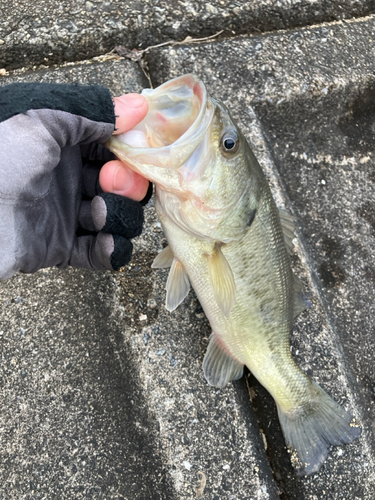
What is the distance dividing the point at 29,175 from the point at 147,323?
3.49ft

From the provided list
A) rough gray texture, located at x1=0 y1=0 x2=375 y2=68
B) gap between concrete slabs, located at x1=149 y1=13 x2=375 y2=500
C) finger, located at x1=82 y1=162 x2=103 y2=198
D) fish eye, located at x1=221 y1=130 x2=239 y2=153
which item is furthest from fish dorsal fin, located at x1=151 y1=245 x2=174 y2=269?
rough gray texture, located at x1=0 y1=0 x2=375 y2=68

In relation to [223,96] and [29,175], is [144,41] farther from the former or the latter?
[29,175]

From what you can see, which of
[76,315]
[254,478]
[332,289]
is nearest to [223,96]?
[332,289]

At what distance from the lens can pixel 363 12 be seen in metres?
3.38

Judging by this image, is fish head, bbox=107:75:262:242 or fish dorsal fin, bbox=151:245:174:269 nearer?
fish head, bbox=107:75:262:242

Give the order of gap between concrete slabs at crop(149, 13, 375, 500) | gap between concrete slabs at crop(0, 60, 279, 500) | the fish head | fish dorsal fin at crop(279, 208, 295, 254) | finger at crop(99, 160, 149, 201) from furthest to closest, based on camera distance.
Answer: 1. gap between concrete slabs at crop(149, 13, 375, 500)
2. fish dorsal fin at crop(279, 208, 295, 254)
3. gap between concrete slabs at crop(0, 60, 279, 500)
4. finger at crop(99, 160, 149, 201)
5. the fish head

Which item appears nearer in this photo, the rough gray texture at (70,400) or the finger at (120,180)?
the finger at (120,180)

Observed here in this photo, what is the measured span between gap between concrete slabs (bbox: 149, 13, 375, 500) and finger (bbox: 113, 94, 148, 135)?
1118mm

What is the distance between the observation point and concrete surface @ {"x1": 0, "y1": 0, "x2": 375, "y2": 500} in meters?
2.08

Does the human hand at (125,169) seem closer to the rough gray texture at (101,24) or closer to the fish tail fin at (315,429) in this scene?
the rough gray texture at (101,24)

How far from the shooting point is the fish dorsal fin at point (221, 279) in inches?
76.5

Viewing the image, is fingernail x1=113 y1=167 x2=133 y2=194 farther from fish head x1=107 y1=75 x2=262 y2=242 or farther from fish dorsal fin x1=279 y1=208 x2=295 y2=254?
fish dorsal fin x1=279 y1=208 x2=295 y2=254

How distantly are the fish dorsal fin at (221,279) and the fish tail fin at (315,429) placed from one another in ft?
2.26

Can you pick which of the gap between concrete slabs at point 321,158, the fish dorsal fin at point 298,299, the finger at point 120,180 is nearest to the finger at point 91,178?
the finger at point 120,180
